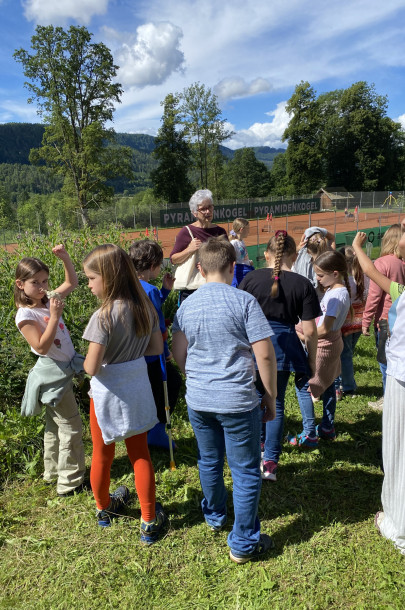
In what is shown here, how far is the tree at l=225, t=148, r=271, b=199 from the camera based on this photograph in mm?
69000

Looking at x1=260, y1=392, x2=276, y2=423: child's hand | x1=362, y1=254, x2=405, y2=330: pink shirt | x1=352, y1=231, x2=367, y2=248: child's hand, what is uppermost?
x1=352, y1=231, x2=367, y2=248: child's hand

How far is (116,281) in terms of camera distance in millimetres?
2135

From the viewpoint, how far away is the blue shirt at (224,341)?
2.00 meters

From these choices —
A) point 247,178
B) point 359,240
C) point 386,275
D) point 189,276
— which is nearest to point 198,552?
point 359,240

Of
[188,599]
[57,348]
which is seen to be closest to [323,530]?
[188,599]

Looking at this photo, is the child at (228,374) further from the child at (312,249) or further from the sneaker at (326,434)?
the child at (312,249)

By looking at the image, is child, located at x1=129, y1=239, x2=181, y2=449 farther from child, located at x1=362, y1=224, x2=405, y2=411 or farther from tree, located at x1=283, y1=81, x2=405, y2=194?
tree, located at x1=283, y1=81, x2=405, y2=194

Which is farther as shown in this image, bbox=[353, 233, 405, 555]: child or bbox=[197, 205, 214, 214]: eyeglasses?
bbox=[197, 205, 214, 214]: eyeglasses

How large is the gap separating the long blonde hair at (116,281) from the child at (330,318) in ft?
5.55

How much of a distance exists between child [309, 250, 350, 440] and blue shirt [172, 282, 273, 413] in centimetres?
138

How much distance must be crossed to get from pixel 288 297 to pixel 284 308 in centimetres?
8

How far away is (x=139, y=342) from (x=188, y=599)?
4.57ft

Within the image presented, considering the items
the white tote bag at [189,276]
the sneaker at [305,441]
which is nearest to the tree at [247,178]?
the white tote bag at [189,276]

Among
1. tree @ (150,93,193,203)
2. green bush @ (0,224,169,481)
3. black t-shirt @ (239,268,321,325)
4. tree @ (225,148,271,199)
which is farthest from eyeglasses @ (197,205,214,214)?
tree @ (225,148,271,199)
